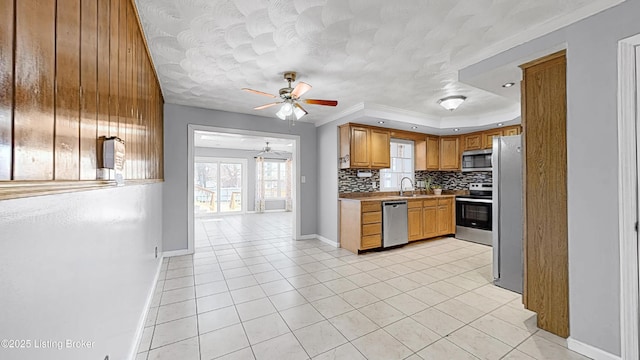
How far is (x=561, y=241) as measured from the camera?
198cm

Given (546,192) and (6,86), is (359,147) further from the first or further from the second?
(6,86)

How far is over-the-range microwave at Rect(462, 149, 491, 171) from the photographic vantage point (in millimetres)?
5148

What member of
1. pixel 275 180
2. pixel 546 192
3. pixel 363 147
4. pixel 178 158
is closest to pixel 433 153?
pixel 363 147

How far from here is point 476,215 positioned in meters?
4.89

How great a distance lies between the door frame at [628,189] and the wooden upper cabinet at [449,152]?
4.21 meters

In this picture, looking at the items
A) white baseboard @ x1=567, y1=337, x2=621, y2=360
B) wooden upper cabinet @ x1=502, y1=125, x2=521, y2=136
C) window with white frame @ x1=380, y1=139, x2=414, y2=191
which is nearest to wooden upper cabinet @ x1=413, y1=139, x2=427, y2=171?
window with white frame @ x1=380, y1=139, x2=414, y2=191

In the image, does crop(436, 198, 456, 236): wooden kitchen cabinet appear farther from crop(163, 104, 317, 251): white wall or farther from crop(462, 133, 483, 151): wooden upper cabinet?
crop(163, 104, 317, 251): white wall

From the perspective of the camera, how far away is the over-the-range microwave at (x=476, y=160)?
5148mm

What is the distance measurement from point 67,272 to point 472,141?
621cm

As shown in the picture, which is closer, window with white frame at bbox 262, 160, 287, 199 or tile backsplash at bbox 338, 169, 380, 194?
tile backsplash at bbox 338, 169, 380, 194

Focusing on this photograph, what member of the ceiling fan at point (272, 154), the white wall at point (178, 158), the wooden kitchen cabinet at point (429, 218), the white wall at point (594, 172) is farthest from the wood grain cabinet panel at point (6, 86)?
the ceiling fan at point (272, 154)

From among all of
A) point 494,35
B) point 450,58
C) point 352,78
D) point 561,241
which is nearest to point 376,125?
point 352,78

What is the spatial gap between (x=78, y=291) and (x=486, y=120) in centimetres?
572

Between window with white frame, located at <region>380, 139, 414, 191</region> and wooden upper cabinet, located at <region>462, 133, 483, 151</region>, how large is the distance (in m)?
1.07
